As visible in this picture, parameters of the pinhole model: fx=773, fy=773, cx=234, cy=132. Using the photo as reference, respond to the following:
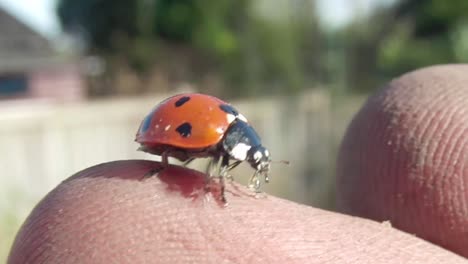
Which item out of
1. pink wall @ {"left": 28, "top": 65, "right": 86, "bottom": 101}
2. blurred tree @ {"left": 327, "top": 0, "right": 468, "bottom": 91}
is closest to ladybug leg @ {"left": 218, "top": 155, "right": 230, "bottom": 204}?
blurred tree @ {"left": 327, "top": 0, "right": 468, "bottom": 91}

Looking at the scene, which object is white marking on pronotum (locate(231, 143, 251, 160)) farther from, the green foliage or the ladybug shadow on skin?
the green foliage

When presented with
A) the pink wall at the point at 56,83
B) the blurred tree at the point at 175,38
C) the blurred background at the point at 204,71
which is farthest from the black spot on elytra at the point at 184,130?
the pink wall at the point at 56,83

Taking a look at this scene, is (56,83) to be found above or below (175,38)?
below

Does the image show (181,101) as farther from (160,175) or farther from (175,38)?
(175,38)

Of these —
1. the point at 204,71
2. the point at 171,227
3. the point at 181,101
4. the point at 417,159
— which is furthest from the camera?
the point at 204,71

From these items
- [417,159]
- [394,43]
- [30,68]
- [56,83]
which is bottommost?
[56,83]

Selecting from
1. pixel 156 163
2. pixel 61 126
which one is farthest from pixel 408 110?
pixel 61 126

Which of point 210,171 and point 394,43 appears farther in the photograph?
point 394,43

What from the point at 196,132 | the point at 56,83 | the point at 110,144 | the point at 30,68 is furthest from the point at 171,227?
the point at 56,83
